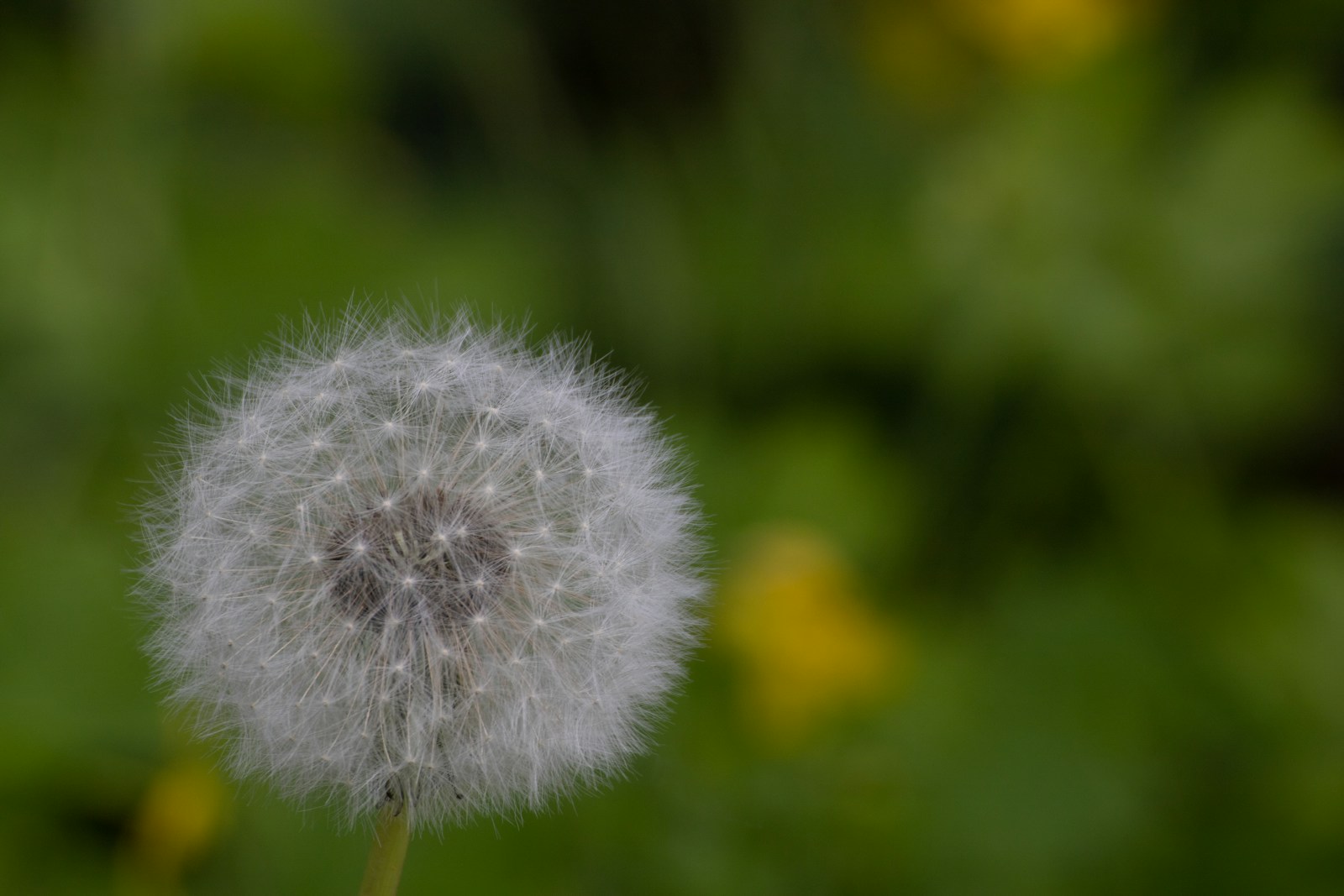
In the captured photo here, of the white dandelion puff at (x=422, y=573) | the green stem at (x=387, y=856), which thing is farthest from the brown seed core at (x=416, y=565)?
the green stem at (x=387, y=856)

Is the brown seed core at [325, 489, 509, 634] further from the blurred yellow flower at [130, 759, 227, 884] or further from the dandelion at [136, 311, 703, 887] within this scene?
the blurred yellow flower at [130, 759, 227, 884]

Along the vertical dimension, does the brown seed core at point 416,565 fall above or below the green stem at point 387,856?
above

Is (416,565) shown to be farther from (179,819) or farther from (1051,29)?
(1051,29)

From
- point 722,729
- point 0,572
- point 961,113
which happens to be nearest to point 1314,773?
point 722,729

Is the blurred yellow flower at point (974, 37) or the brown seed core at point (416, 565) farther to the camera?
the blurred yellow flower at point (974, 37)

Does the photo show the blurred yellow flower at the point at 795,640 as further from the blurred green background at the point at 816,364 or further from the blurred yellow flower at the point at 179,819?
the blurred yellow flower at the point at 179,819

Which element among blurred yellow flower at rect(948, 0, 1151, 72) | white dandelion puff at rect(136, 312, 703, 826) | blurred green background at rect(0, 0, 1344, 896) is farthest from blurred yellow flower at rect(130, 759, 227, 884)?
blurred yellow flower at rect(948, 0, 1151, 72)

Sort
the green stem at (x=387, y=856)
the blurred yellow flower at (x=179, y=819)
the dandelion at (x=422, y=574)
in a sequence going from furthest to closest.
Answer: the blurred yellow flower at (x=179, y=819) < the dandelion at (x=422, y=574) < the green stem at (x=387, y=856)
